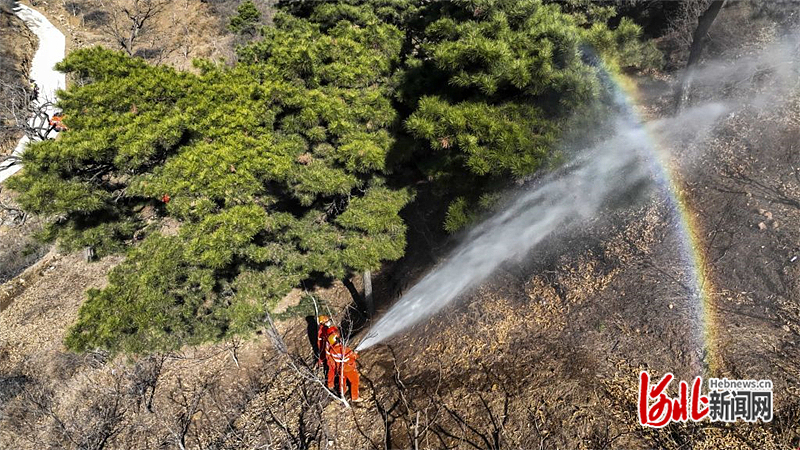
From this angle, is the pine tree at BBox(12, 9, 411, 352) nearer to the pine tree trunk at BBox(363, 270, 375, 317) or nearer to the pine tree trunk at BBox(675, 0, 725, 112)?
the pine tree trunk at BBox(363, 270, 375, 317)

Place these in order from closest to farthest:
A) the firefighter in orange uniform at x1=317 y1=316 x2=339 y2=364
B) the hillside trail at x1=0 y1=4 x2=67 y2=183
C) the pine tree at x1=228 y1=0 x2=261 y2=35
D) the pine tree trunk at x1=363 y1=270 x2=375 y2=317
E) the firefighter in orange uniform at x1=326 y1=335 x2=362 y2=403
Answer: the firefighter in orange uniform at x1=326 y1=335 x2=362 y2=403 → the firefighter in orange uniform at x1=317 y1=316 x2=339 y2=364 → the pine tree trunk at x1=363 y1=270 x2=375 y2=317 → the hillside trail at x1=0 y1=4 x2=67 y2=183 → the pine tree at x1=228 y1=0 x2=261 y2=35

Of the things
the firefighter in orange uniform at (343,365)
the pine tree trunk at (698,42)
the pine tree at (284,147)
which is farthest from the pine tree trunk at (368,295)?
the pine tree trunk at (698,42)

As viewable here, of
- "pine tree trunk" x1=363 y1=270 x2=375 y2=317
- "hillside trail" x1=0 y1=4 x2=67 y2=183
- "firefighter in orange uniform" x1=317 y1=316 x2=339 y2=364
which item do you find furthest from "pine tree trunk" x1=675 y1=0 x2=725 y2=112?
"hillside trail" x1=0 y1=4 x2=67 y2=183

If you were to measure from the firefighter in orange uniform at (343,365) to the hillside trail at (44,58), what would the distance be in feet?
80.0

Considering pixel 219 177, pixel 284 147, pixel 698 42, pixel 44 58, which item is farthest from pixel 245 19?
pixel 698 42

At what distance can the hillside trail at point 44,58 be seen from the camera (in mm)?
25906

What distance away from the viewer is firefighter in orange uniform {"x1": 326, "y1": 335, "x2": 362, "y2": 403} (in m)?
8.34

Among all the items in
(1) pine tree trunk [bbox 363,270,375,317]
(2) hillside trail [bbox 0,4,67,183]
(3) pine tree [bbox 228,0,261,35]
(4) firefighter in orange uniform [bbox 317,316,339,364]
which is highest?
(2) hillside trail [bbox 0,4,67,183]

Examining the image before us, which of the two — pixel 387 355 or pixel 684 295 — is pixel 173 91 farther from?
pixel 684 295

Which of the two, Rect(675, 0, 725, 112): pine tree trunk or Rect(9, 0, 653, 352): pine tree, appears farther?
Rect(675, 0, 725, 112): pine tree trunk

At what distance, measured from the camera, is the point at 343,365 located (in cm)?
834

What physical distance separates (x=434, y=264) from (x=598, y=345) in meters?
6.01

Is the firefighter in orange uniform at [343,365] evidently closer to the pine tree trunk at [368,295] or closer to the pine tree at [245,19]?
the pine tree trunk at [368,295]

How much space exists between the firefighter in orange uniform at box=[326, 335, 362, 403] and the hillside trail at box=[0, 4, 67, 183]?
80.0 ft
